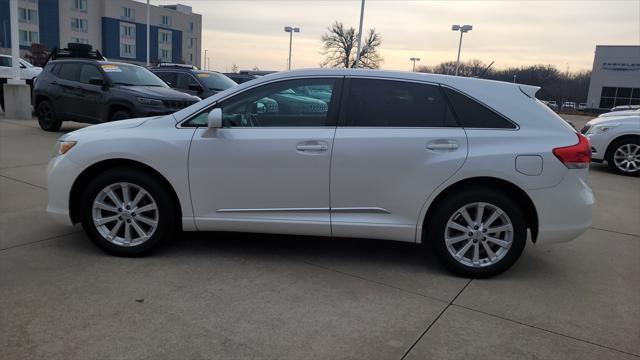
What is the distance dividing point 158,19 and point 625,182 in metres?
89.5

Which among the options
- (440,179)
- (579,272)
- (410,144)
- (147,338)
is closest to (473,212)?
(440,179)

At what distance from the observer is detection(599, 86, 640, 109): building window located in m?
56.2

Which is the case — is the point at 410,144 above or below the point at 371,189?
above

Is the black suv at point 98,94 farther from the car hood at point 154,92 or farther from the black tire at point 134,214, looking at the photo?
the black tire at point 134,214

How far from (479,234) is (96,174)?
3.28 m

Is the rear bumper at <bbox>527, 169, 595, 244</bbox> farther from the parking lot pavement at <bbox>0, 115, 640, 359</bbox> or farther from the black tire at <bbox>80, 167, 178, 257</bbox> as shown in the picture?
the black tire at <bbox>80, 167, 178, 257</bbox>

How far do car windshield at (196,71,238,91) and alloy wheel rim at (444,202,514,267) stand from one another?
35.1 feet

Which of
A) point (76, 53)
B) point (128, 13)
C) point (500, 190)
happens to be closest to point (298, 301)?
point (500, 190)

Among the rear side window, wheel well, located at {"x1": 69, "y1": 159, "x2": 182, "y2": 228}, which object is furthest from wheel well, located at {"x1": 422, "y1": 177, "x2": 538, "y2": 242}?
wheel well, located at {"x1": 69, "y1": 159, "x2": 182, "y2": 228}

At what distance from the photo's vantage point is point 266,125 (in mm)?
4297

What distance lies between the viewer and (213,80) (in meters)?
14.0

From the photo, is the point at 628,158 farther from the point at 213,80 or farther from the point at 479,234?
the point at 213,80

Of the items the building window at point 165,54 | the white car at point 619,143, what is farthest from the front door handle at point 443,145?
the building window at point 165,54

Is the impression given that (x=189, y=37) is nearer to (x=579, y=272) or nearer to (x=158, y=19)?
(x=158, y=19)
